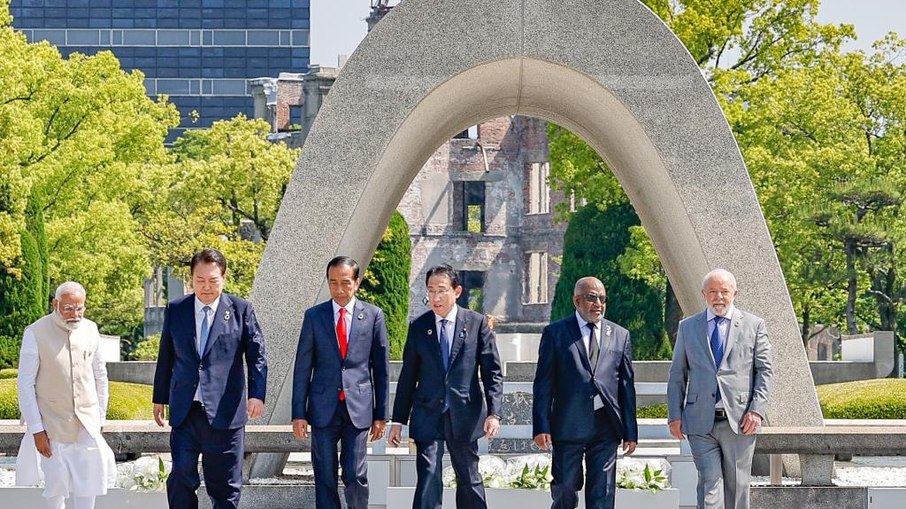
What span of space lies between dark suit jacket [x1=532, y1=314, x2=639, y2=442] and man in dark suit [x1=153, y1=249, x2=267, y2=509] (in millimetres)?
1640

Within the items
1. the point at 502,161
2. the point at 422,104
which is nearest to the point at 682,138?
the point at 422,104

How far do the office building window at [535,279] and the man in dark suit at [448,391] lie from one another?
41264 millimetres

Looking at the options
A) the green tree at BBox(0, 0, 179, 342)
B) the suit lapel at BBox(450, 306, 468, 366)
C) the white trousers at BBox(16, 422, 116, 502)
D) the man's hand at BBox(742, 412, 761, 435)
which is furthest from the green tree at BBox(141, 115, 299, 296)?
the man's hand at BBox(742, 412, 761, 435)

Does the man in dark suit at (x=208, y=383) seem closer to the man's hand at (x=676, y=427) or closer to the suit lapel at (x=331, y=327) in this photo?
the suit lapel at (x=331, y=327)

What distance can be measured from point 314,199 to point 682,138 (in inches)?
111

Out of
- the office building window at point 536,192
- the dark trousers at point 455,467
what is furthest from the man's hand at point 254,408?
the office building window at point 536,192

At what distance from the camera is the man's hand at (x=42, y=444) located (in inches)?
345

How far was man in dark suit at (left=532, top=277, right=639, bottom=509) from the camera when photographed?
8609 millimetres

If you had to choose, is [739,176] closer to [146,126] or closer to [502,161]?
[146,126]

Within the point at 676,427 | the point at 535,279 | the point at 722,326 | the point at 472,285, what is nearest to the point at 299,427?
the point at 676,427

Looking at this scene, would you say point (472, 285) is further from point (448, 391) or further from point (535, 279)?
point (448, 391)

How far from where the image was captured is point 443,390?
8.77 meters

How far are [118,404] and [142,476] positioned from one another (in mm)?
9714

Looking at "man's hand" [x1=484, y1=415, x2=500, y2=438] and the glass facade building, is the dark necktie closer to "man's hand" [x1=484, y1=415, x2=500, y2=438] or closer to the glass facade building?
"man's hand" [x1=484, y1=415, x2=500, y2=438]
